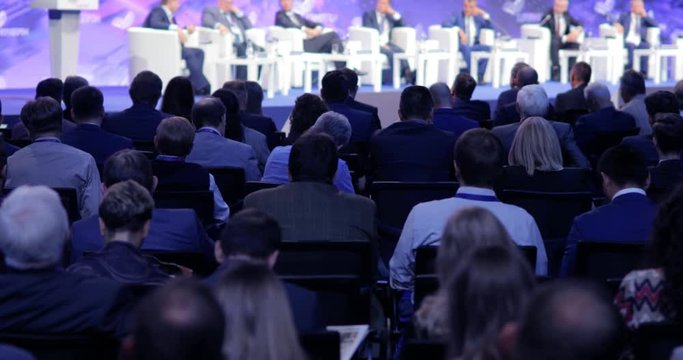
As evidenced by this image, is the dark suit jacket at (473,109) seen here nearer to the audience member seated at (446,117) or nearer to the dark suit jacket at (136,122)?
the audience member seated at (446,117)

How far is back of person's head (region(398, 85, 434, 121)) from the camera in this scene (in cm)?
700

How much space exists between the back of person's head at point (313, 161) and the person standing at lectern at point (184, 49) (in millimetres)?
9076

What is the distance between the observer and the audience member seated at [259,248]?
308 cm

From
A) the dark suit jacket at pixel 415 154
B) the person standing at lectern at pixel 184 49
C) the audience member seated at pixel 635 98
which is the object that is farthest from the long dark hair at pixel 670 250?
Answer: the person standing at lectern at pixel 184 49

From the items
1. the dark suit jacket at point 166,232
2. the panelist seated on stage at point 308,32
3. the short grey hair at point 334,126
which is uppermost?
the panelist seated on stage at point 308,32

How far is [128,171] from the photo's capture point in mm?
4379

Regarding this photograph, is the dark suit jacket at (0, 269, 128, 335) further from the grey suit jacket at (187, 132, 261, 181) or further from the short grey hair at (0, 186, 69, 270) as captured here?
the grey suit jacket at (187, 132, 261, 181)

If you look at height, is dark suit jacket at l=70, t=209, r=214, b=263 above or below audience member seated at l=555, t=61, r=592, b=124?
below

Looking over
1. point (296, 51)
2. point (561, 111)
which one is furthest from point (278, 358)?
point (296, 51)

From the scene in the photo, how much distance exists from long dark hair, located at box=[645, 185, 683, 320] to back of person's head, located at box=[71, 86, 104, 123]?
12.8 feet

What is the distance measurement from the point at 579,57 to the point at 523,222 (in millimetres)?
12640

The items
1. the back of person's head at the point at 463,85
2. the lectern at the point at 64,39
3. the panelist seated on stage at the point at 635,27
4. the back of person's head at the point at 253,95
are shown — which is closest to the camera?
the back of person's head at the point at 253,95

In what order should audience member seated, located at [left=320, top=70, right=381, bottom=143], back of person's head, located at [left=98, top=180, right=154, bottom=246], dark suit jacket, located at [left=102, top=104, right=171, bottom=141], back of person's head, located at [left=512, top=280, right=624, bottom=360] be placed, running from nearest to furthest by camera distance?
back of person's head, located at [left=512, top=280, right=624, bottom=360]
back of person's head, located at [left=98, top=180, right=154, bottom=246]
dark suit jacket, located at [left=102, top=104, right=171, bottom=141]
audience member seated, located at [left=320, top=70, right=381, bottom=143]

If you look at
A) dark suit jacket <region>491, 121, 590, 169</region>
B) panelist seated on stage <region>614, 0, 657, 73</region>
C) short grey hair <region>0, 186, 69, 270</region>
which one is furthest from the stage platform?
short grey hair <region>0, 186, 69, 270</region>
